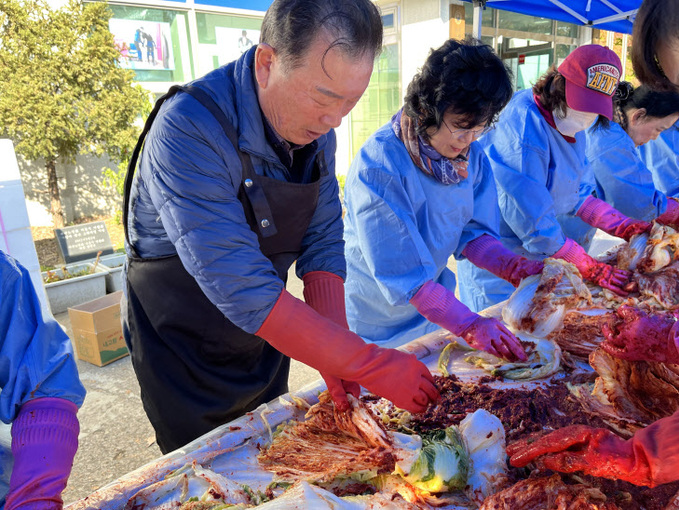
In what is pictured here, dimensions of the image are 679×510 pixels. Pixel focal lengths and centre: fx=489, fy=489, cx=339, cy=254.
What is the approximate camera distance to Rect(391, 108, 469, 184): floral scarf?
2068 mm

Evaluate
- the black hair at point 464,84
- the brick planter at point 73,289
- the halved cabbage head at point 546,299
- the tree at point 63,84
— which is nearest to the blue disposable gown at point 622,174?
the halved cabbage head at point 546,299

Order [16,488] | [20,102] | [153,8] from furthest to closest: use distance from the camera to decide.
Result: [153,8], [20,102], [16,488]

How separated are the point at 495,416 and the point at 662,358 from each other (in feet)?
1.55

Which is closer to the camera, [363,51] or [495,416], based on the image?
[363,51]

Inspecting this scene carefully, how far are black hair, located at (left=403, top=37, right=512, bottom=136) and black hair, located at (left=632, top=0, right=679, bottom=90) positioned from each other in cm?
46

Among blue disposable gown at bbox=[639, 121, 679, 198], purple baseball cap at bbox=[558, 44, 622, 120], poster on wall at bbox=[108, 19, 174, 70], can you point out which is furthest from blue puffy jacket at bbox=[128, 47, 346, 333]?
poster on wall at bbox=[108, 19, 174, 70]

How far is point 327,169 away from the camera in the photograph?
5.92ft

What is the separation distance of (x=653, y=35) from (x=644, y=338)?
0.92m

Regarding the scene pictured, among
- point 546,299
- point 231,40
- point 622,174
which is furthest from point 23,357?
point 231,40

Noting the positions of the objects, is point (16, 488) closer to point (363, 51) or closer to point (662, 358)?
point (363, 51)

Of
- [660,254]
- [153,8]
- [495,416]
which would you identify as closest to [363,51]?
[495,416]

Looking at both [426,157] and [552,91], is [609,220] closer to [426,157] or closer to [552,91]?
[552,91]

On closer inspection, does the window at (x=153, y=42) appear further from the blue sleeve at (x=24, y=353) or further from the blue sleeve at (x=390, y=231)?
the blue sleeve at (x=24, y=353)

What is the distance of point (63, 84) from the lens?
6316 mm
